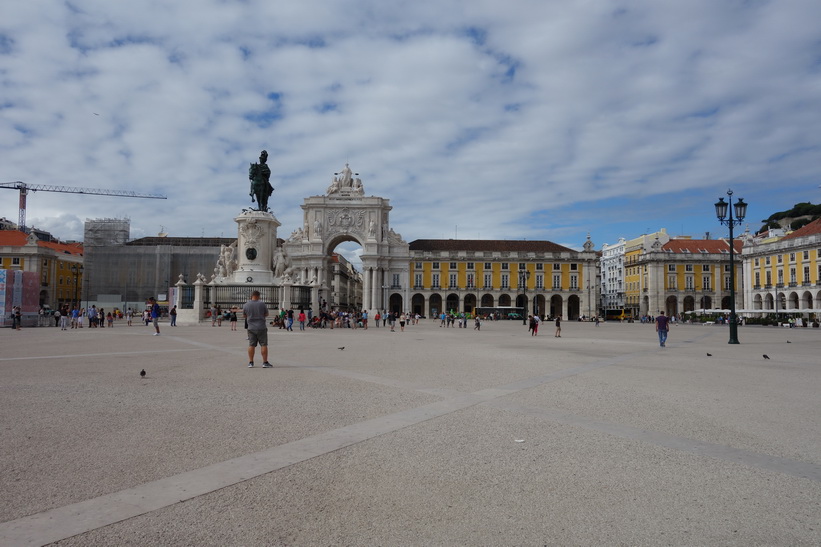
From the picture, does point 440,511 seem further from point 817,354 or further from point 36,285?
point 36,285

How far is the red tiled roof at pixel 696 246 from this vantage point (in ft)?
294

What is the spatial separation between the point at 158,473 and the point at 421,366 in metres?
8.12

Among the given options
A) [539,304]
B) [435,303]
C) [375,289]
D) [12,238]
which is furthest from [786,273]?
[12,238]

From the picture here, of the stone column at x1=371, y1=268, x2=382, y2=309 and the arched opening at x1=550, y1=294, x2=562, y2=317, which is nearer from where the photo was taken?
the stone column at x1=371, y1=268, x2=382, y2=309

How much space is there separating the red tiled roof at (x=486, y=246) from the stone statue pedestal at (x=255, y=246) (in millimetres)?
55212

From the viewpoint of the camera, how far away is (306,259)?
254 feet

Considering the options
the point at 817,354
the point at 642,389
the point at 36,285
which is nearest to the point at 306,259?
the point at 36,285

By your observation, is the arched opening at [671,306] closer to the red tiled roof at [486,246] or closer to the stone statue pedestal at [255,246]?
the red tiled roof at [486,246]

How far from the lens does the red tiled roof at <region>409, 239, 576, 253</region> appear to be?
88562 mm

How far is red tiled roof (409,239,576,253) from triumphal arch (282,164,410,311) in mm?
6932

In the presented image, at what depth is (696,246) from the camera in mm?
91188

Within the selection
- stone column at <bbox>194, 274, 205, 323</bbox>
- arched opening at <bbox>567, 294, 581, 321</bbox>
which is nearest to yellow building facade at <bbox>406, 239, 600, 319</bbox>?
arched opening at <bbox>567, 294, 581, 321</bbox>

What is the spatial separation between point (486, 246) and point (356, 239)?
2159cm

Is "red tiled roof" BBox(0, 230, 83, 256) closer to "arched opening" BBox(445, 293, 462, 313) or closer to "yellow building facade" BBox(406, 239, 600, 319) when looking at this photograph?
"yellow building facade" BBox(406, 239, 600, 319)
